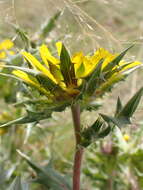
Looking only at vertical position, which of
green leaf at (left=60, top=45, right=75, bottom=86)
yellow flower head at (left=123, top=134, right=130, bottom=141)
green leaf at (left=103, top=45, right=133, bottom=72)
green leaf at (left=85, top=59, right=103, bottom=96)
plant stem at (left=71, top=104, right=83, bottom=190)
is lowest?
yellow flower head at (left=123, top=134, right=130, bottom=141)

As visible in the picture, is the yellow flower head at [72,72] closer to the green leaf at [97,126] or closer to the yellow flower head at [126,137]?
the green leaf at [97,126]

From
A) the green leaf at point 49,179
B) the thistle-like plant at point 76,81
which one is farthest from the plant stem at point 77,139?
the green leaf at point 49,179

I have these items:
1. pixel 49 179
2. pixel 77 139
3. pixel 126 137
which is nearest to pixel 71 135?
pixel 126 137

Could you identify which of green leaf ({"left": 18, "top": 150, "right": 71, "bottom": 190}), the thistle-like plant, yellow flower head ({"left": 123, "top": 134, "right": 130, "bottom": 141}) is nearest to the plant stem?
the thistle-like plant

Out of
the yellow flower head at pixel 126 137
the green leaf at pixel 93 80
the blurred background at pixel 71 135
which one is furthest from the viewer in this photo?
the yellow flower head at pixel 126 137

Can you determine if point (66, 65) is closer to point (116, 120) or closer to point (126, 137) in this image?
point (116, 120)

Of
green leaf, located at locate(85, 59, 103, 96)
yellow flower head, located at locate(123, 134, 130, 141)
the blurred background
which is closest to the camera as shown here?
green leaf, located at locate(85, 59, 103, 96)

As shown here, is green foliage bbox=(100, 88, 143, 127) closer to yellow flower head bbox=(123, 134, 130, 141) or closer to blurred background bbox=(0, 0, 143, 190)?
blurred background bbox=(0, 0, 143, 190)
